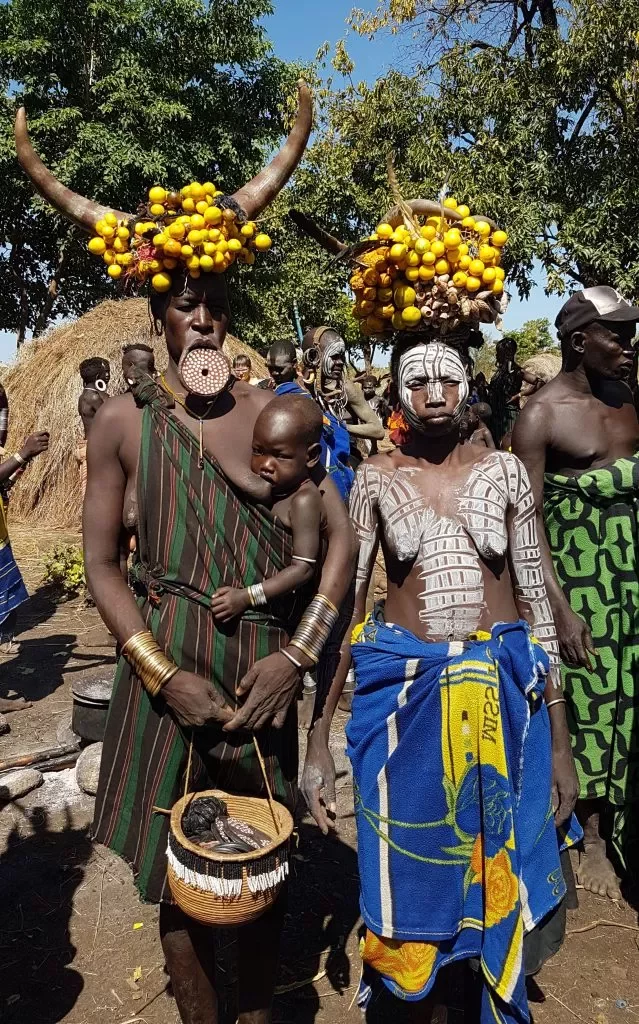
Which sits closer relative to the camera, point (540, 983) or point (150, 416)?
point (150, 416)

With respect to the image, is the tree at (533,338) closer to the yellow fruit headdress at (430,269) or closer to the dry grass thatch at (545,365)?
the dry grass thatch at (545,365)

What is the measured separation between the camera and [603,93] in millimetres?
11648

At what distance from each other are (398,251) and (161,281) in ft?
2.24

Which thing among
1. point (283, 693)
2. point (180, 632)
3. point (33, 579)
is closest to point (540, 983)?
point (283, 693)

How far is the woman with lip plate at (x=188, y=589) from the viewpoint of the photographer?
210 cm

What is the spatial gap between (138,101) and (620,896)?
17.4m

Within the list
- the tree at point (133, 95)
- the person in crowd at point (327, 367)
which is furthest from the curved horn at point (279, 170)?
the tree at point (133, 95)

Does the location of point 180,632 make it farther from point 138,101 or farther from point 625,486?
point 138,101

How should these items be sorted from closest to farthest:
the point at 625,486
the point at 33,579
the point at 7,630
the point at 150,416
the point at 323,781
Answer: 1. the point at 150,416
2. the point at 323,781
3. the point at 625,486
4. the point at 7,630
5. the point at 33,579

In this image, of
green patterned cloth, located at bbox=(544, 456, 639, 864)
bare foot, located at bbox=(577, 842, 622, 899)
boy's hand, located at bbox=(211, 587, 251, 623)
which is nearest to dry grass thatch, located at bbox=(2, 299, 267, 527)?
green patterned cloth, located at bbox=(544, 456, 639, 864)

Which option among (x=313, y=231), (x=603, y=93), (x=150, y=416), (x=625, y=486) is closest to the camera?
(x=150, y=416)

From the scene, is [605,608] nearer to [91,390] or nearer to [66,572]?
[91,390]

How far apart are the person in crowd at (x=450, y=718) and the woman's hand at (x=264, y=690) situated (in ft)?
0.78

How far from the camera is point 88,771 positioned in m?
4.20
